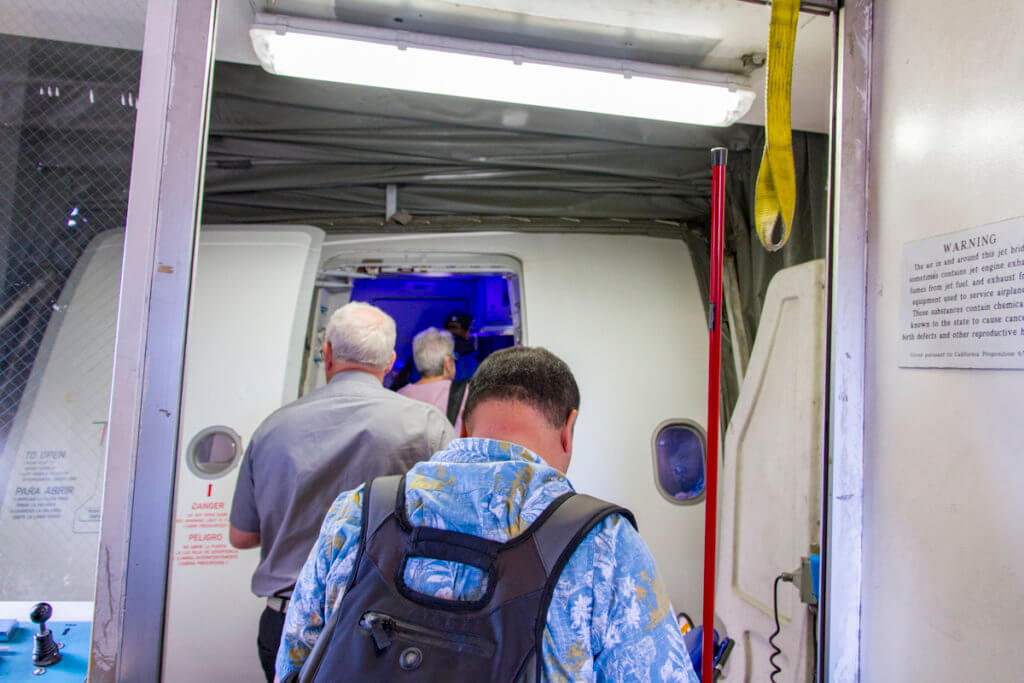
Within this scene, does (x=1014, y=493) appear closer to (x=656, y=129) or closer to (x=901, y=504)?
(x=901, y=504)

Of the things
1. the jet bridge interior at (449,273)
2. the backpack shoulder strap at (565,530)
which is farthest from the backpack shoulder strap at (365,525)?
the jet bridge interior at (449,273)

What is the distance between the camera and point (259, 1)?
187cm

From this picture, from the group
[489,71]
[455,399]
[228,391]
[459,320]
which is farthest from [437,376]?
[489,71]

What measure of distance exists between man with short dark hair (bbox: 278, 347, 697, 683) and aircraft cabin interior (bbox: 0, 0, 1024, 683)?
0.06 metres

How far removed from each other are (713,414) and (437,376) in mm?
2551

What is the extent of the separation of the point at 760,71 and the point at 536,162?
1130 mm

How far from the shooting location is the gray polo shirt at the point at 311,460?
→ 2.14 meters

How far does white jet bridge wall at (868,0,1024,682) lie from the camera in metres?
1.14

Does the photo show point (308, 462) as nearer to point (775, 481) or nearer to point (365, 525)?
point (365, 525)

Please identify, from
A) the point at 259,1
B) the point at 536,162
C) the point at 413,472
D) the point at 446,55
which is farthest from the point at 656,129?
the point at 413,472

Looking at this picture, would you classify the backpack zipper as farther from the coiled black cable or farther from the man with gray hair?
the coiled black cable

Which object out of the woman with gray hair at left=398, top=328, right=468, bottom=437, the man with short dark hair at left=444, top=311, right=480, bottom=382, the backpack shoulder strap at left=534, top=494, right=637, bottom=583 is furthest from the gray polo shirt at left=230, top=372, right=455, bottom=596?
the man with short dark hair at left=444, top=311, right=480, bottom=382

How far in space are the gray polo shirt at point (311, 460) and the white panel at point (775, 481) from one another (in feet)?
4.35

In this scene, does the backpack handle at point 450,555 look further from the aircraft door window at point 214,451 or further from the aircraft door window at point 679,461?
the aircraft door window at point 679,461
